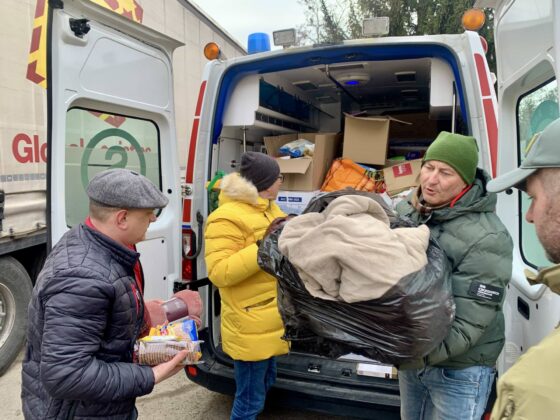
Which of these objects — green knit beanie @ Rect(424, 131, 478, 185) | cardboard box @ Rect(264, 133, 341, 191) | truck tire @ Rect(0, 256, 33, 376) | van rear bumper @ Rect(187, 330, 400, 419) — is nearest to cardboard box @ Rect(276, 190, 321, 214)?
cardboard box @ Rect(264, 133, 341, 191)

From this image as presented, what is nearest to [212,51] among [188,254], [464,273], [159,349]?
[188,254]

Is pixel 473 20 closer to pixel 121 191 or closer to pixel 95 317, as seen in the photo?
pixel 121 191

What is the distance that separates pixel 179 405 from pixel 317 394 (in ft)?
4.10

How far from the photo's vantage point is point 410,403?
185 centimetres

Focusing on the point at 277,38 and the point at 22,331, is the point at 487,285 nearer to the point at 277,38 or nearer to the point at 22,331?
the point at 277,38

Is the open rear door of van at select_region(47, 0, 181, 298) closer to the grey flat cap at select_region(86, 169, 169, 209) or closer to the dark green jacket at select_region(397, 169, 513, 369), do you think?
the grey flat cap at select_region(86, 169, 169, 209)

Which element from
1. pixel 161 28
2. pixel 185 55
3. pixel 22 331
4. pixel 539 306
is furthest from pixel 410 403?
pixel 185 55

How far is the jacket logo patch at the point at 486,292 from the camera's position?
1425 mm

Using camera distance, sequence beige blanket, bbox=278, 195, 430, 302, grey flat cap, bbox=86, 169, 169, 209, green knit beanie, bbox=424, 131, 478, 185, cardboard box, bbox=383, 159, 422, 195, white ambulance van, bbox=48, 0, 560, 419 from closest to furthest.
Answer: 1. beige blanket, bbox=278, 195, 430, 302
2. grey flat cap, bbox=86, 169, 169, 209
3. green knit beanie, bbox=424, 131, 478, 185
4. white ambulance van, bbox=48, 0, 560, 419
5. cardboard box, bbox=383, 159, 422, 195

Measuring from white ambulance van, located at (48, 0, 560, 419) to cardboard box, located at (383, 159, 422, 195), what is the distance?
0.22 m

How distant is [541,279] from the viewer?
100 cm

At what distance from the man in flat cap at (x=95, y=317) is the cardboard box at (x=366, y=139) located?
2.31 meters

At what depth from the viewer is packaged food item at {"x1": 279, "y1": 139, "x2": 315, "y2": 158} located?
3.53 metres

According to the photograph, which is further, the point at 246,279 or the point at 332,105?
the point at 332,105
